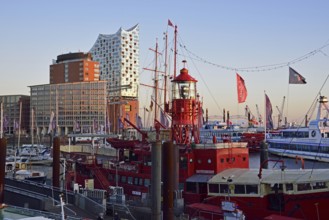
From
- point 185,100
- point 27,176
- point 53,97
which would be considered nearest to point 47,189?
point 185,100

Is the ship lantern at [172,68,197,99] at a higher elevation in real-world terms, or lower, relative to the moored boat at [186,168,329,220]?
higher

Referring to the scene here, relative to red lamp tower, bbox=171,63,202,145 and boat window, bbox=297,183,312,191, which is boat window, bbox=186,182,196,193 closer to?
red lamp tower, bbox=171,63,202,145

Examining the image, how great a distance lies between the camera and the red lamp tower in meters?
31.3

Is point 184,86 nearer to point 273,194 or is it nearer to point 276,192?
point 273,194

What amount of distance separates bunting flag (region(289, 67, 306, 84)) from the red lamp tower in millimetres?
7106

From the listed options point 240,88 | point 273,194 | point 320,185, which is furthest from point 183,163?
point 320,185

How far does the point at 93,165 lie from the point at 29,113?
511ft

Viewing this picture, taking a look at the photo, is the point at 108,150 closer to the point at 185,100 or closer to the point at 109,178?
the point at 109,178

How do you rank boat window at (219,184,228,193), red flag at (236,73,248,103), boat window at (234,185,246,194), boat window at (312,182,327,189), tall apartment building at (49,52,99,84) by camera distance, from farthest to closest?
tall apartment building at (49,52,99,84), red flag at (236,73,248,103), boat window at (219,184,228,193), boat window at (234,185,246,194), boat window at (312,182,327,189)

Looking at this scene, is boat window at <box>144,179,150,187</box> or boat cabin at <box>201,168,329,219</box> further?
boat window at <box>144,179,150,187</box>

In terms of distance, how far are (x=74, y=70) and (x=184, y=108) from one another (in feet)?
496

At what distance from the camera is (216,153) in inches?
1093

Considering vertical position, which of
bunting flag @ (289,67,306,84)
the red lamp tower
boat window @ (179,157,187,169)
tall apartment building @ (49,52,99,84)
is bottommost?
boat window @ (179,157,187,169)

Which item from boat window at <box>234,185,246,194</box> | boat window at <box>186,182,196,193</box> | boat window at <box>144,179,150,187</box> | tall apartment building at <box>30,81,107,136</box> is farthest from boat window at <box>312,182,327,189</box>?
tall apartment building at <box>30,81,107,136</box>
